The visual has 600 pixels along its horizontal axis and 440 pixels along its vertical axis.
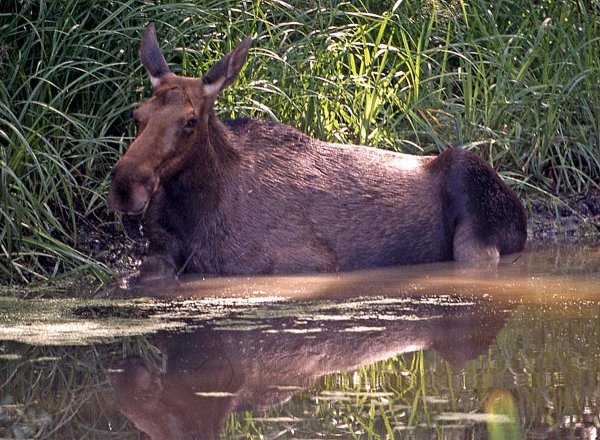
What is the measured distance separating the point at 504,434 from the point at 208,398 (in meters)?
0.96

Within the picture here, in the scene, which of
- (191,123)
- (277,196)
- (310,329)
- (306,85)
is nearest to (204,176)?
(191,123)

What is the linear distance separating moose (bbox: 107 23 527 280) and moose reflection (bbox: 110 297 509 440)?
1.51m

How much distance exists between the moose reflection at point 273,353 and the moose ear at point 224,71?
75.9 inches

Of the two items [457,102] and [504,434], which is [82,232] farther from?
[504,434]

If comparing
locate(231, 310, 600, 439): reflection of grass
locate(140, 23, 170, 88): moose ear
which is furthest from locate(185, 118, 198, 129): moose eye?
locate(231, 310, 600, 439): reflection of grass

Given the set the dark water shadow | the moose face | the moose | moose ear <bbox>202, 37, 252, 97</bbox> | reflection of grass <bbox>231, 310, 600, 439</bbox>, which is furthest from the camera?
moose ear <bbox>202, 37, 252, 97</bbox>

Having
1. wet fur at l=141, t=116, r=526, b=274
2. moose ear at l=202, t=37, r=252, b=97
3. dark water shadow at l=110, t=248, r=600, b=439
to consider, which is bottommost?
dark water shadow at l=110, t=248, r=600, b=439

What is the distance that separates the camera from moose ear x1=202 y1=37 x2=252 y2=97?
7164 mm

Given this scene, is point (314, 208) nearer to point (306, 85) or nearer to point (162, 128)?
point (162, 128)

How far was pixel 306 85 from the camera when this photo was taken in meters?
8.86

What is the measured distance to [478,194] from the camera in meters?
8.01

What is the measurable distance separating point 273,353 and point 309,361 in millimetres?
175

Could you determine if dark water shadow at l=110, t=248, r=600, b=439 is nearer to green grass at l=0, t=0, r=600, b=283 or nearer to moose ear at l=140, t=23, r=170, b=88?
green grass at l=0, t=0, r=600, b=283

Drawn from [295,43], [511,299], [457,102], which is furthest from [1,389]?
[457,102]
